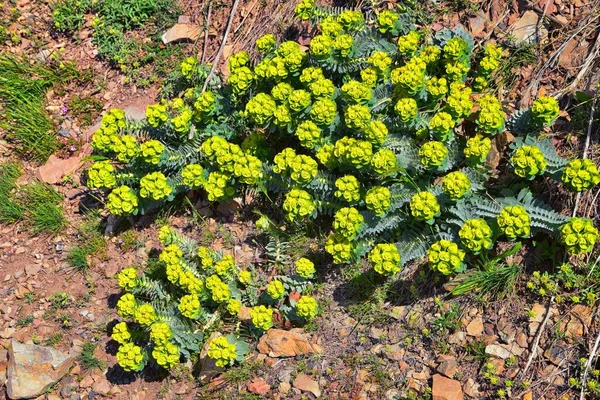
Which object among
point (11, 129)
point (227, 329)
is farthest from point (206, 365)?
point (11, 129)

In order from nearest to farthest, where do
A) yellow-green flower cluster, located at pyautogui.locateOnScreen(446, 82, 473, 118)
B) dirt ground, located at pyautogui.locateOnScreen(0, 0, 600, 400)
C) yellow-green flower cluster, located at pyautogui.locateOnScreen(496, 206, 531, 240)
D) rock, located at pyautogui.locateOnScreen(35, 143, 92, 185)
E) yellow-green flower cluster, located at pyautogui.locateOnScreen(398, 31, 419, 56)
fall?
yellow-green flower cluster, located at pyautogui.locateOnScreen(496, 206, 531, 240) → dirt ground, located at pyautogui.locateOnScreen(0, 0, 600, 400) → yellow-green flower cluster, located at pyautogui.locateOnScreen(446, 82, 473, 118) → yellow-green flower cluster, located at pyautogui.locateOnScreen(398, 31, 419, 56) → rock, located at pyautogui.locateOnScreen(35, 143, 92, 185)

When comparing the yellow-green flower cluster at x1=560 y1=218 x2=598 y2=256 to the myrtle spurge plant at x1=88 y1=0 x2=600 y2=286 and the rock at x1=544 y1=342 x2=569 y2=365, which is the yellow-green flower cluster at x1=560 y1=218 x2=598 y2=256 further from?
the rock at x1=544 y1=342 x2=569 y2=365

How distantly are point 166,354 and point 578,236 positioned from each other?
2.62 meters

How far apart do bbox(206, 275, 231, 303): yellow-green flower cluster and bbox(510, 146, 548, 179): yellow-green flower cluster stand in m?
1.99

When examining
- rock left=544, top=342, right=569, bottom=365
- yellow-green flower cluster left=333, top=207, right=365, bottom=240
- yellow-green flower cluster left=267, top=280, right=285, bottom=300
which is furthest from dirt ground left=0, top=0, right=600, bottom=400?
yellow-green flower cluster left=333, top=207, right=365, bottom=240

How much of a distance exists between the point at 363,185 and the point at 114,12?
3096 mm

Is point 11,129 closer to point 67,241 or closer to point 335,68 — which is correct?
point 67,241

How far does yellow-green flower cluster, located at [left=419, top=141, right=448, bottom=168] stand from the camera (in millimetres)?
4180

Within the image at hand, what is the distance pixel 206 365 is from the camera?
15.0ft

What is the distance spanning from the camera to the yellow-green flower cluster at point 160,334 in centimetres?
427

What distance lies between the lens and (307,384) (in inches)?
171

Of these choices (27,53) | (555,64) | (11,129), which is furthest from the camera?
(27,53)

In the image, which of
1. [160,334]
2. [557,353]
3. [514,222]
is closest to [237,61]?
[160,334]

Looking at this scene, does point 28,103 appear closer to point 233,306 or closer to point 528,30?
point 233,306
